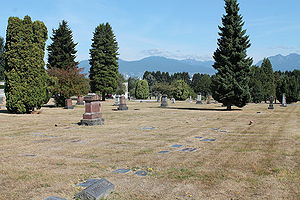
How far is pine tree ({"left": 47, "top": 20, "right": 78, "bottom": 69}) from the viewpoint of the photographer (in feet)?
161

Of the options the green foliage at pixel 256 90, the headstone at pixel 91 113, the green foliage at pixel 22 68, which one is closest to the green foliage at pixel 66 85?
the green foliage at pixel 22 68

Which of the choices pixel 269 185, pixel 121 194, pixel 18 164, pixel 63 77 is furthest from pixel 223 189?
pixel 63 77

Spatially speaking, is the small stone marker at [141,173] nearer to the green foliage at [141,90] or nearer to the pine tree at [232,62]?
the pine tree at [232,62]

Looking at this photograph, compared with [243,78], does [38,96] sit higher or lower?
lower

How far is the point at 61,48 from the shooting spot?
49.9 m

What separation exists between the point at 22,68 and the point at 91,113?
32.2 ft

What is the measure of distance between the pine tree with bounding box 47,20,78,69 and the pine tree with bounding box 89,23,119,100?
3.88m

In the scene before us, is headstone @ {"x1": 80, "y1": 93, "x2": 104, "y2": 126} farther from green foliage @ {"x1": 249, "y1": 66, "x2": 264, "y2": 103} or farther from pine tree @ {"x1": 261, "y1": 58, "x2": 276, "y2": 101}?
pine tree @ {"x1": 261, "y1": 58, "x2": 276, "y2": 101}

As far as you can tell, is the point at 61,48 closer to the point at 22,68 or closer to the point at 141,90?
the point at 141,90

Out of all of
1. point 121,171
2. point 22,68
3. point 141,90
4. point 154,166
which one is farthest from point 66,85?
point 141,90

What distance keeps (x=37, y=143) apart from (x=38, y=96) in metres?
13.2

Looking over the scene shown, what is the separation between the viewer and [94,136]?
1205cm

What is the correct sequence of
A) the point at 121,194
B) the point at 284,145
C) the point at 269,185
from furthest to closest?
the point at 284,145 → the point at 269,185 → the point at 121,194

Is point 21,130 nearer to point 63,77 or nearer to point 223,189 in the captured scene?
point 223,189
